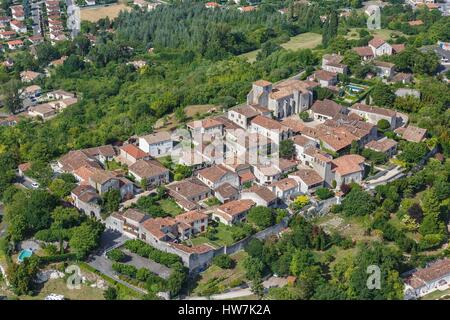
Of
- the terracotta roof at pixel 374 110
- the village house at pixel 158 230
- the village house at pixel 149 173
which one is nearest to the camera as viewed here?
the village house at pixel 158 230

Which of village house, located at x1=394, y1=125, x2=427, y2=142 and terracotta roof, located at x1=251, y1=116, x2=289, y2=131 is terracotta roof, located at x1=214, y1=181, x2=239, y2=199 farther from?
village house, located at x1=394, y1=125, x2=427, y2=142

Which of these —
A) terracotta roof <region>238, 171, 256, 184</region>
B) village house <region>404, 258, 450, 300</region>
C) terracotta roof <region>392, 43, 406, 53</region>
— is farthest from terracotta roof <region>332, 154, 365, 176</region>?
terracotta roof <region>392, 43, 406, 53</region>

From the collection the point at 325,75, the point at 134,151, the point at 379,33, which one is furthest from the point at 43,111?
the point at 379,33

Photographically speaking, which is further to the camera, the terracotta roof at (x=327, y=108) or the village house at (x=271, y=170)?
the terracotta roof at (x=327, y=108)

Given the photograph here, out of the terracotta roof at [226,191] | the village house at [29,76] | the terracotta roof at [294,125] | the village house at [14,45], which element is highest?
the terracotta roof at [294,125]

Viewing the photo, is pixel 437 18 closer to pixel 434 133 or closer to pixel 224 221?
pixel 434 133

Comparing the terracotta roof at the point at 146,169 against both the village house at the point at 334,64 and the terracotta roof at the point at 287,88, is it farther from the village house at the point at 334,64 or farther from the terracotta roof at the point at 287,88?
the village house at the point at 334,64

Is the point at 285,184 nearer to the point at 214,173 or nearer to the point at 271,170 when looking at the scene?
the point at 271,170

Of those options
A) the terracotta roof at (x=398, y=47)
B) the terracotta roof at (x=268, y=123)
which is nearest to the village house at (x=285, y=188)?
the terracotta roof at (x=268, y=123)
